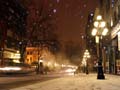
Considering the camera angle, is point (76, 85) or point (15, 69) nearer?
point (76, 85)

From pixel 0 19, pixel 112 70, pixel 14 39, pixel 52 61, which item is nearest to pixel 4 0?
pixel 0 19

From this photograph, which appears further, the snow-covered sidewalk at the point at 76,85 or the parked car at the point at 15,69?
the parked car at the point at 15,69

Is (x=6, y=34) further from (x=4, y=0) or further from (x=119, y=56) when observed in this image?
(x=119, y=56)

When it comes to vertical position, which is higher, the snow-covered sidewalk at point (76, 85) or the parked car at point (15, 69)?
the parked car at point (15, 69)

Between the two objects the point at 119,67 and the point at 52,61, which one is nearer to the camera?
the point at 119,67

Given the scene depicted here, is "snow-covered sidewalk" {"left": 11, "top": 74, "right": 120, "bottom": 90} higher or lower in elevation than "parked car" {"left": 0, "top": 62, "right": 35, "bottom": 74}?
lower

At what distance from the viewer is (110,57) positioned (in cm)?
5800

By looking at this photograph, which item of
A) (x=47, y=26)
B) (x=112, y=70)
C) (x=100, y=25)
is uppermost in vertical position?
(x=47, y=26)

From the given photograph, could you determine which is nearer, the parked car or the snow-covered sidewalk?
the snow-covered sidewalk

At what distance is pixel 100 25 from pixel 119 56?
59.5 feet

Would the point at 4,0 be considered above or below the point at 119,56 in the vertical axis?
above

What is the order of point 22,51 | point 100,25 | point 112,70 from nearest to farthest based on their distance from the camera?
point 100,25, point 112,70, point 22,51

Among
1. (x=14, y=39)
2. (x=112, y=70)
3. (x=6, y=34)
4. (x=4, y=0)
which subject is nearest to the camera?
(x=112, y=70)

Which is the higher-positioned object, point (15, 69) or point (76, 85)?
point (15, 69)
